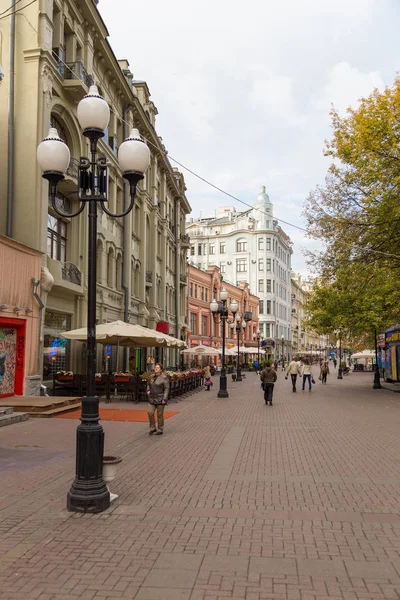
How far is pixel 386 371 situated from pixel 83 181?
102 ft

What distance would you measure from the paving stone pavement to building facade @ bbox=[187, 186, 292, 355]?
243ft

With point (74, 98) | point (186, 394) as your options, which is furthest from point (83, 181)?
point (186, 394)

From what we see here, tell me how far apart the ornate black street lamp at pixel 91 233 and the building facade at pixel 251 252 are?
7740 centimetres

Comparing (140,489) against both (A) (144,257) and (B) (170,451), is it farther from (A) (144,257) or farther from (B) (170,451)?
(A) (144,257)

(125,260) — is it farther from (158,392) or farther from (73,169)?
(158,392)

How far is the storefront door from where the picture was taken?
16.2 m

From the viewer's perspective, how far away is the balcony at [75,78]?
65.8ft

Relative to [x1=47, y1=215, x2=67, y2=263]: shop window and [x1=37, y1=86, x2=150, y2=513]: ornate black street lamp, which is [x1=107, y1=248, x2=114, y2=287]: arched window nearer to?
[x1=47, y1=215, x2=67, y2=263]: shop window

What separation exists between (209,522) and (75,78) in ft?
63.6

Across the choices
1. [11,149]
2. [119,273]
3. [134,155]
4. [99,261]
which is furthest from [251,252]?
[134,155]

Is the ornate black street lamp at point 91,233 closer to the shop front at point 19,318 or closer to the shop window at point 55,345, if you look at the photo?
the shop front at point 19,318

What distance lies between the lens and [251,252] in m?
84.5

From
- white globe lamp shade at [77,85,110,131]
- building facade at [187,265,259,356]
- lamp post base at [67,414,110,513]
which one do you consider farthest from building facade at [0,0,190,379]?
building facade at [187,265,259,356]

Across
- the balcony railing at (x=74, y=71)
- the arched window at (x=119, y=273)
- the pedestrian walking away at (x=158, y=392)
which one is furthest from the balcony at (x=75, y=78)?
the pedestrian walking away at (x=158, y=392)
